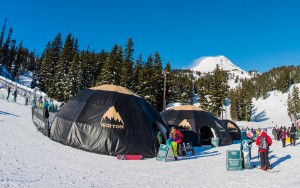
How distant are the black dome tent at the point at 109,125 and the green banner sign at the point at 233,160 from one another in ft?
15.1

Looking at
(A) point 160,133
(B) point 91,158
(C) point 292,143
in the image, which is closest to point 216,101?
(C) point 292,143

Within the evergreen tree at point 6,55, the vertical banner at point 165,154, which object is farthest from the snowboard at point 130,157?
the evergreen tree at point 6,55

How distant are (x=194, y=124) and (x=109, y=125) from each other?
10.7 meters

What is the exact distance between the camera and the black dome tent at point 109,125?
48.3 ft

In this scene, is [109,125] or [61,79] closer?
[109,125]

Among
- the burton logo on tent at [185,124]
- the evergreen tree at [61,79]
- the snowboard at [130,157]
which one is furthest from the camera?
the evergreen tree at [61,79]

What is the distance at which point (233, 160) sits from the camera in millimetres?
12547

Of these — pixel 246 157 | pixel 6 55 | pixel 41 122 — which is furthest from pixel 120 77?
pixel 6 55

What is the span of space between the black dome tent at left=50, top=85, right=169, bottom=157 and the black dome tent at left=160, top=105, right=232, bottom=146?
240 inches

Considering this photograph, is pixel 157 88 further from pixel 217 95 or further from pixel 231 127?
pixel 231 127

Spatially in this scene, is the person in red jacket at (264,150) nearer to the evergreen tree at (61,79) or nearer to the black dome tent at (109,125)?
the black dome tent at (109,125)

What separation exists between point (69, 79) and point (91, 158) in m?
46.6

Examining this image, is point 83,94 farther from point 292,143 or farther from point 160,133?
point 292,143

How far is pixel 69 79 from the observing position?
2227 inches
